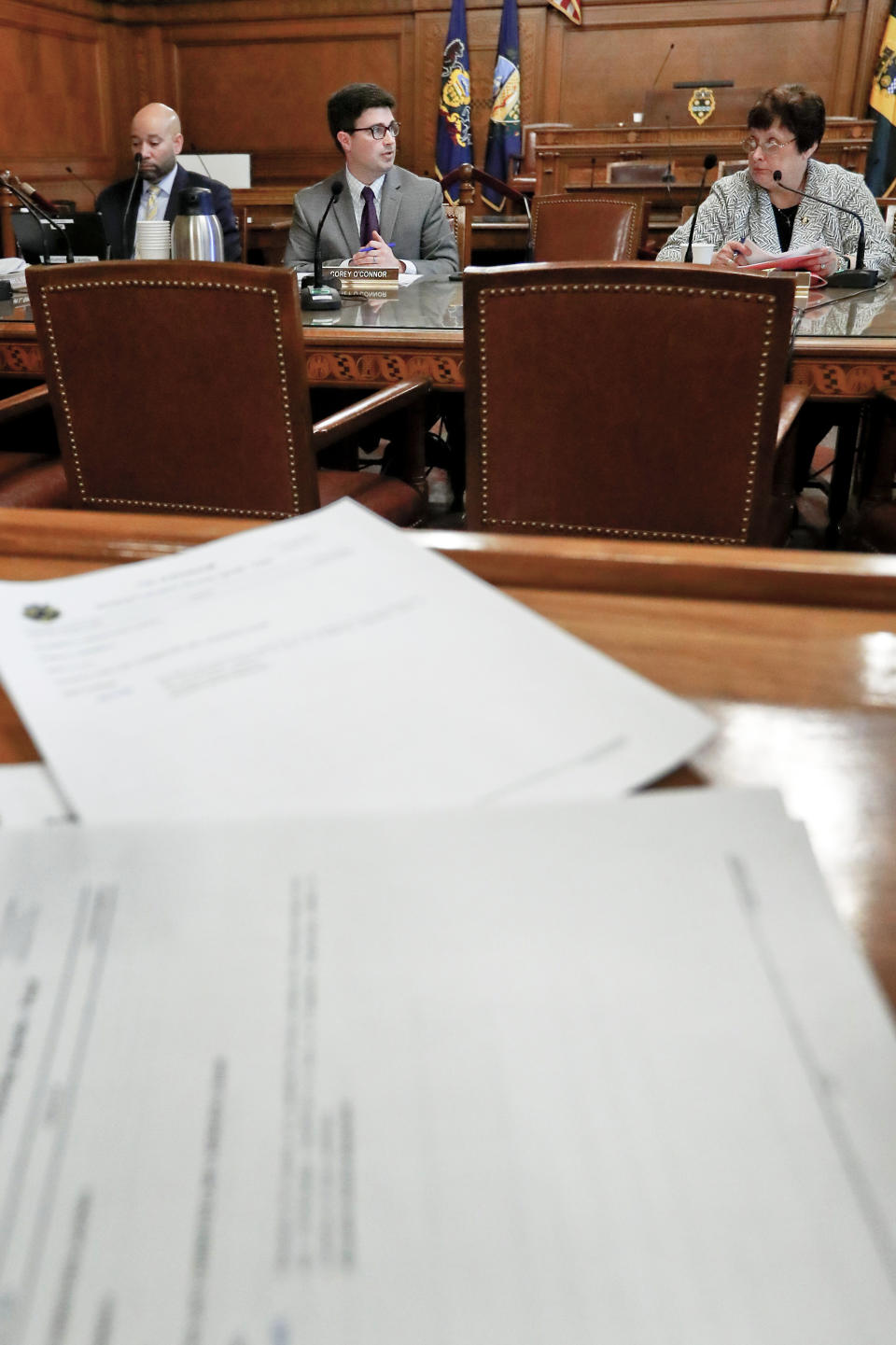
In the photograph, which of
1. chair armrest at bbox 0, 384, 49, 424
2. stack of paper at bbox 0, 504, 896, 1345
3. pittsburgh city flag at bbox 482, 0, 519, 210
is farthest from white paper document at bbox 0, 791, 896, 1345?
pittsburgh city flag at bbox 482, 0, 519, 210

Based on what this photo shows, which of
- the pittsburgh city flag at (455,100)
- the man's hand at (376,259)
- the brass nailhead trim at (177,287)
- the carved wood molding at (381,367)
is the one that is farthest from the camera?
the pittsburgh city flag at (455,100)

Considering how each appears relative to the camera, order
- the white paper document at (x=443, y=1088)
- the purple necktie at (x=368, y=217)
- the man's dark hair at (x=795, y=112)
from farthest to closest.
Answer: the purple necktie at (x=368, y=217) < the man's dark hair at (x=795, y=112) < the white paper document at (x=443, y=1088)

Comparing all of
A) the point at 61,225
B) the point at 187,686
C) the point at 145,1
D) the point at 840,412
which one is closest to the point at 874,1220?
the point at 187,686

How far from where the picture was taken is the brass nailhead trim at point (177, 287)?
4.98ft

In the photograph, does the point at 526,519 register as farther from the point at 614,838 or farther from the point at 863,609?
the point at 614,838

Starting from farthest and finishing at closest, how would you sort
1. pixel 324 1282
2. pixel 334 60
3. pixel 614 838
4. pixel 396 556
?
1. pixel 334 60
2. pixel 396 556
3. pixel 614 838
4. pixel 324 1282

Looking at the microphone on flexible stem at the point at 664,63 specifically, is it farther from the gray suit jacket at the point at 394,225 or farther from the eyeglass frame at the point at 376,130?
the eyeglass frame at the point at 376,130

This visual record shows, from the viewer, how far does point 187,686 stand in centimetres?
40

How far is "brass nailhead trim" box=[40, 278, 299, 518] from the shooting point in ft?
4.98

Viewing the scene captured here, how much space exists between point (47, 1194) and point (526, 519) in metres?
1.47

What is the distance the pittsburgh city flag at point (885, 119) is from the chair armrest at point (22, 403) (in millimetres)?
5453

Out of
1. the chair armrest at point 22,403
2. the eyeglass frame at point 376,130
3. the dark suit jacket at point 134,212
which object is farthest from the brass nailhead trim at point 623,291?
the dark suit jacket at point 134,212

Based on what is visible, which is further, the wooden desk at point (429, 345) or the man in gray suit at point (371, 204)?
the man in gray suit at point (371, 204)

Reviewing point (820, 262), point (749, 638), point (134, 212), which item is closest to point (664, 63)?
point (134, 212)
